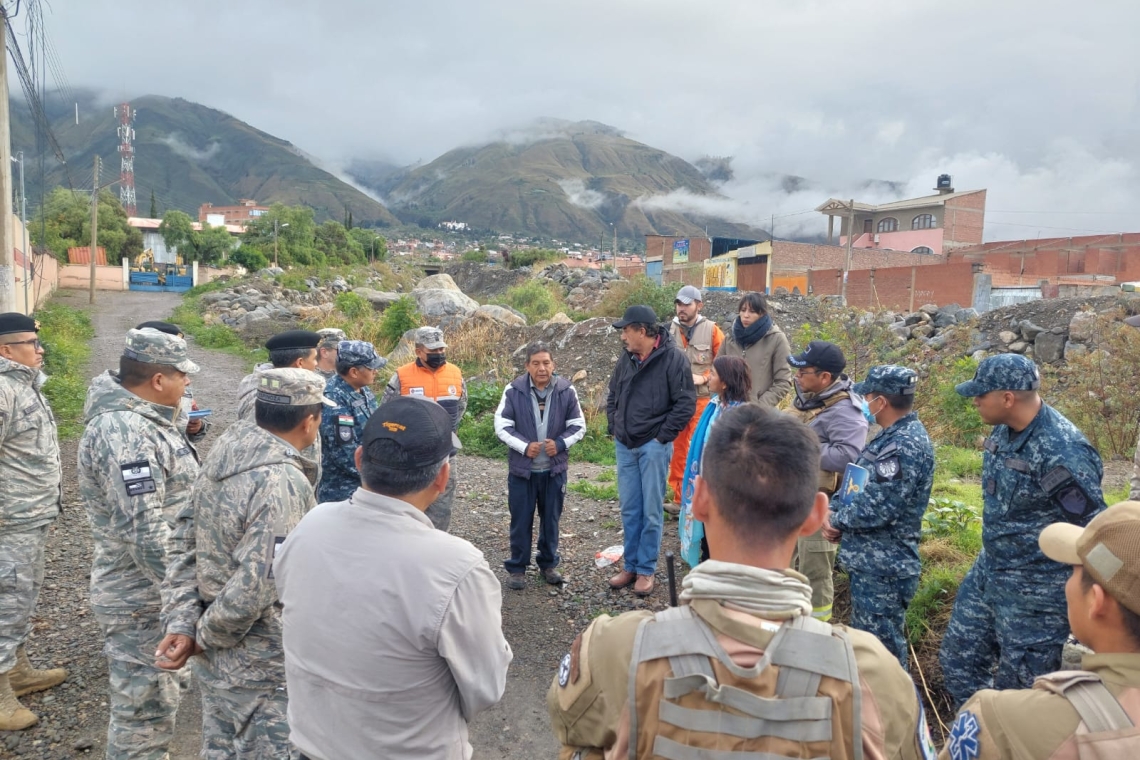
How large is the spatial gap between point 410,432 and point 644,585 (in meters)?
3.24

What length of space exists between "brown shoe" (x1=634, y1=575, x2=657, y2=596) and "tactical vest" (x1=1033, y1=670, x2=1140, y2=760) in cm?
340

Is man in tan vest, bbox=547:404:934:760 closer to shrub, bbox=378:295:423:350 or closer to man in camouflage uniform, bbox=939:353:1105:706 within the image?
man in camouflage uniform, bbox=939:353:1105:706

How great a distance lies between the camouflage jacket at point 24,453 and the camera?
3.30m

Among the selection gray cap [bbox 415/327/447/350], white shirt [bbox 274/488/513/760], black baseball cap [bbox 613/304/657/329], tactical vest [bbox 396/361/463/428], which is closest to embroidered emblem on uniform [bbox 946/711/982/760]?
white shirt [bbox 274/488/513/760]

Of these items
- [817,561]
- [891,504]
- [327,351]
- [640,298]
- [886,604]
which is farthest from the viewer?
[640,298]

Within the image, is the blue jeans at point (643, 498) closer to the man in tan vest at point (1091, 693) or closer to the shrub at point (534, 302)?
the man in tan vest at point (1091, 693)

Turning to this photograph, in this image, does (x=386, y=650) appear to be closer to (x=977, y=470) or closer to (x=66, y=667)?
(x=66, y=667)

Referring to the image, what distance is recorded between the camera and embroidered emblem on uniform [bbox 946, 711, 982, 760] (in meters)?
1.36

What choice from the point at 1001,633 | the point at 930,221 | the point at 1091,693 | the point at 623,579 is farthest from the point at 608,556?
the point at 930,221

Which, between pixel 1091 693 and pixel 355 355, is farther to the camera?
pixel 355 355

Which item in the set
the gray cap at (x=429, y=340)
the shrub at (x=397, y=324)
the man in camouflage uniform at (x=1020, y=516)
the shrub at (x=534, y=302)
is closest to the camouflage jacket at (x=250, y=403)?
the gray cap at (x=429, y=340)

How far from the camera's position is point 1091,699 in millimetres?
1266

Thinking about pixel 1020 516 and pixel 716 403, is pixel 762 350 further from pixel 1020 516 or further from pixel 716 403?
pixel 1020 516

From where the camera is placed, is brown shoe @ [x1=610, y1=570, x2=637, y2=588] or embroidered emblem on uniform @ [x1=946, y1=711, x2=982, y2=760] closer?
embroidered emblem on uniform @ [x1=946, y1=711, x2=982, y2=760]
